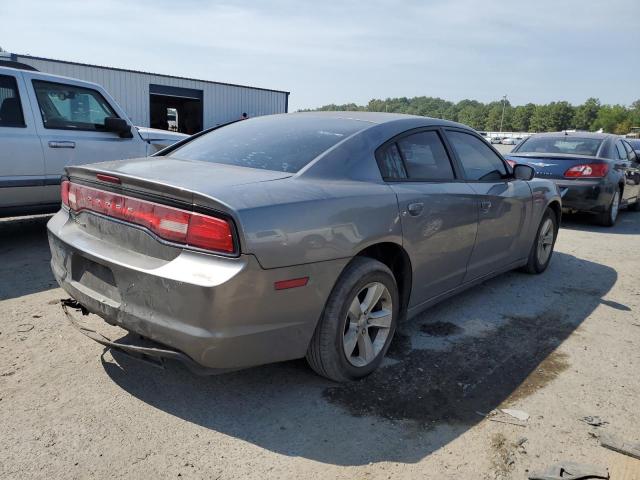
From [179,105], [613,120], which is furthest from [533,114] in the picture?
[179,105]

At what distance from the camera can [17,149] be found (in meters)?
5.41

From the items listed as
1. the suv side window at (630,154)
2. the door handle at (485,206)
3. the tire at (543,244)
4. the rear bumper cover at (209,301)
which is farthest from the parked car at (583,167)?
the rear bumper cover at (209,301)

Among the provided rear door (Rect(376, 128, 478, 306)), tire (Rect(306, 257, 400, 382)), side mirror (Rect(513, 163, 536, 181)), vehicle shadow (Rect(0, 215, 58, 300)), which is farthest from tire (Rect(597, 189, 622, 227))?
vehicle shadow (Rect(0, 215, 58, 300))

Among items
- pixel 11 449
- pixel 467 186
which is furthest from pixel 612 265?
pixel 11 449

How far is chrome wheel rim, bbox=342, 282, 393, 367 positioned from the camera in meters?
2.96

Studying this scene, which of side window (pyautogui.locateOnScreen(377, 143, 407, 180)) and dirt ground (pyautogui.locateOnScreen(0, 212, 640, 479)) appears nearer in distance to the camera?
dirt ground (pyautogui.locateOnScreen(0, 212, 640, 479))

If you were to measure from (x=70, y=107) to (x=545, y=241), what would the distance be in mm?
5495

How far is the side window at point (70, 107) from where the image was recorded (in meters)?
5.73

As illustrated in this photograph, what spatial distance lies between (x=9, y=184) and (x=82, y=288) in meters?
3.32

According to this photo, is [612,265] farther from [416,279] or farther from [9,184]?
[9,184]

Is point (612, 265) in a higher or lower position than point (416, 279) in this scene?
lower

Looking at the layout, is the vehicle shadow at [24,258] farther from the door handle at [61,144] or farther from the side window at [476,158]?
the side window at [476,158]

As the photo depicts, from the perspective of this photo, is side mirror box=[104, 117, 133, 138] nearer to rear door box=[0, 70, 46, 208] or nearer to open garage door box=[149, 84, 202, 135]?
rear door box=[0, 70, 46, 208]

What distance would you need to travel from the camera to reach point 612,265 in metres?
6.19
